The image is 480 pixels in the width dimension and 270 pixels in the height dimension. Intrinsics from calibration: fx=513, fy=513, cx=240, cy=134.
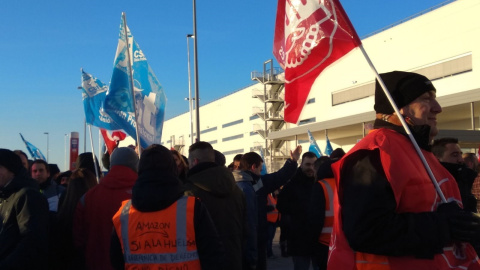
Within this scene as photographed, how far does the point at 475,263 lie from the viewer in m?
2.58

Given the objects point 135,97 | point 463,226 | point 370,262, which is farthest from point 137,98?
point 463,226

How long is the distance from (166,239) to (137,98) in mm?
5189

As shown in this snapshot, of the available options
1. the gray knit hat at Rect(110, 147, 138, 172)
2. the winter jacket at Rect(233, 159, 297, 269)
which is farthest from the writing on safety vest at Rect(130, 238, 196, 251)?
the winter jacket at Rect(233, 159, 297, 269)

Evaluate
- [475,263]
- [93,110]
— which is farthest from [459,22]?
[475,263]

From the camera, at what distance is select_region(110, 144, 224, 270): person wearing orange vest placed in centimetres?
330

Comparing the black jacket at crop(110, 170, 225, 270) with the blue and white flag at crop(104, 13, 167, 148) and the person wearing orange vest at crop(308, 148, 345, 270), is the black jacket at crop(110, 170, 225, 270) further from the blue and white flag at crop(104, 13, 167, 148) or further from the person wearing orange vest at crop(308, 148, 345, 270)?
the blue and white flag at crop(104, 13, 167, 148)

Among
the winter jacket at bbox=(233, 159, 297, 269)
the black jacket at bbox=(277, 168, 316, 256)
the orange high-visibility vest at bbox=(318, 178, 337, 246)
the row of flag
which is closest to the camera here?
the orange high-visibility vest at bbox=(318, 178, 337, 246)

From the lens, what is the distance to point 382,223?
2324 mm

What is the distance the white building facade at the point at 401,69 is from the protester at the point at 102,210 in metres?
18.1

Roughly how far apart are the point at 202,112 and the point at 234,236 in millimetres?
65530

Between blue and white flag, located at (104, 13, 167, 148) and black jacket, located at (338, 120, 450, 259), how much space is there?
555cm

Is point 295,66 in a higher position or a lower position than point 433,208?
higher

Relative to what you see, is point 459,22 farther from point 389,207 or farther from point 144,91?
point 389,207

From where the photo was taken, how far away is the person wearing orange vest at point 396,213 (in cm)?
231
